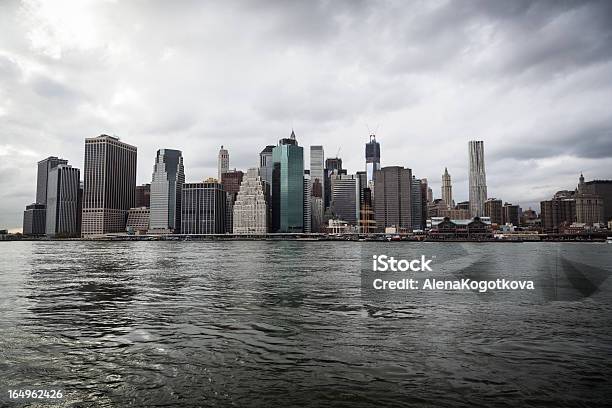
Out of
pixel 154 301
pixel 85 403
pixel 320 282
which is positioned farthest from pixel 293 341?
pixel 320 282

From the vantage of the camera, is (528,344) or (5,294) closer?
(528,344)

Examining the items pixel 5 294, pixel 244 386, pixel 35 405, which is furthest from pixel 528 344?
pixel 5 294

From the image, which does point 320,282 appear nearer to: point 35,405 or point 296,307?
point 296,307

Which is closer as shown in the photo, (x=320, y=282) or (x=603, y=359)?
(x=603, y=359)

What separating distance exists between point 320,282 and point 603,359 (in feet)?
109

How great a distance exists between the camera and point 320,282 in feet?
164

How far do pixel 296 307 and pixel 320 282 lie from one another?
60.4 feet

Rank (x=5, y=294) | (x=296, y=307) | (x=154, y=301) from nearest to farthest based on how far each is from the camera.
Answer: (x=296, y=307), (x=154, y=301), (x=5, y=294)

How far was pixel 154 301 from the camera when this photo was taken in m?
34.6

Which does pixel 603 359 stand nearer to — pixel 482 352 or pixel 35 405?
pixel 482 352

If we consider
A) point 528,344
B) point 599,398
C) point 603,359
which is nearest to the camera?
point 599,398

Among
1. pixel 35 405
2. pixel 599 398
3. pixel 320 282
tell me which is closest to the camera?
pixel 35 405

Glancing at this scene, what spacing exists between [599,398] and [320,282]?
36871 millimetres

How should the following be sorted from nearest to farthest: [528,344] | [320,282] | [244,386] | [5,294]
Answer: [244,386] → [528,344] → [5,294] → [320,282]
